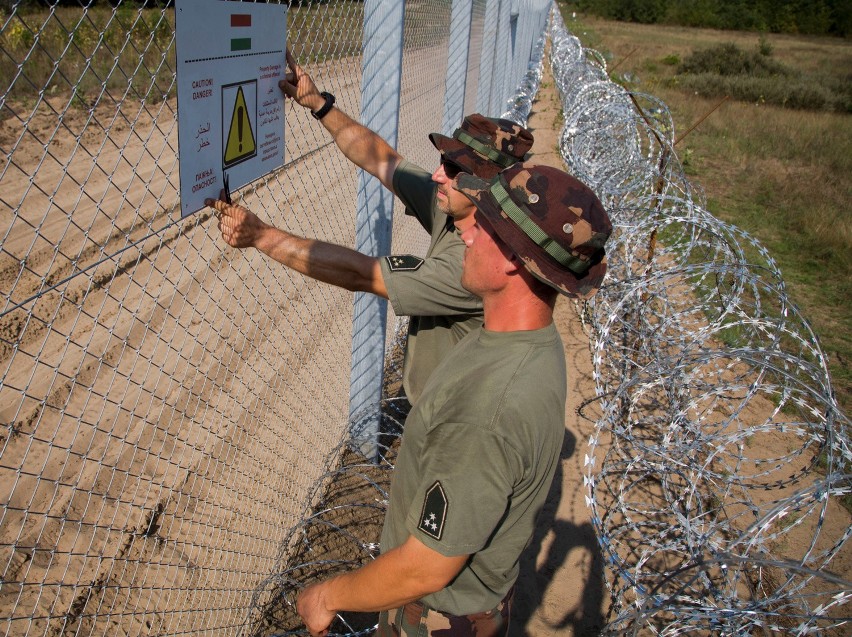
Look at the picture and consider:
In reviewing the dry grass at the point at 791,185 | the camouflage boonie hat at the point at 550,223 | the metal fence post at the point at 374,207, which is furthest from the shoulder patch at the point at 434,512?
the dry grass at the point at 791,185

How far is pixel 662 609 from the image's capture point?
6.88ft

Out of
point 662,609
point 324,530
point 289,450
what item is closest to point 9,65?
point 289,450

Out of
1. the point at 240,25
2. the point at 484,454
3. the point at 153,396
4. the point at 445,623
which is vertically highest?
the point at 240,25

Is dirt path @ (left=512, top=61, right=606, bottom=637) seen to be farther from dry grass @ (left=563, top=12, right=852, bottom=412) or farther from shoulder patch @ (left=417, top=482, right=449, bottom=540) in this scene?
dry grass @ (left=563, top=12, right=852, bottom=412)

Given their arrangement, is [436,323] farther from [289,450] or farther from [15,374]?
[15,374]

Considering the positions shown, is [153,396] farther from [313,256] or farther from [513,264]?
[513,264]

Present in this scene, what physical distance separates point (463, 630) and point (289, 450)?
8.69 ft

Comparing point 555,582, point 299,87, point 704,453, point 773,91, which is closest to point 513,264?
point 299,87

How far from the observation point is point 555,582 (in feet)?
13.5

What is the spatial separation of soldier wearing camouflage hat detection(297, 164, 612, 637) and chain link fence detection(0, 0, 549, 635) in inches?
37.3

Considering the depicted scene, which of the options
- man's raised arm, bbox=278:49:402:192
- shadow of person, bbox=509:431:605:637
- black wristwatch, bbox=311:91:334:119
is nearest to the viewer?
black wristwatch, bbox=311:91:334:119

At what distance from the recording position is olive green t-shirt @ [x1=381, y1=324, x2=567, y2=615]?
1.66 m

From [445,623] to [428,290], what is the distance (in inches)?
45.4

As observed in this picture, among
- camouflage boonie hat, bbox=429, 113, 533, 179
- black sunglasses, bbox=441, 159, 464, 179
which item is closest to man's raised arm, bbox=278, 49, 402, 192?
camouflage boonie hat, bbox=429, 113, 533, 179
